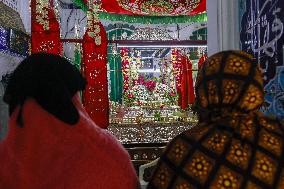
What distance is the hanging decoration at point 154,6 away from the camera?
201 inches

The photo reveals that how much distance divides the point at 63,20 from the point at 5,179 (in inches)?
249

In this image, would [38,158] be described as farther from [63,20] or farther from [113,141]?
[63,20]

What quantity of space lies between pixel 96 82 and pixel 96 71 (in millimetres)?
110

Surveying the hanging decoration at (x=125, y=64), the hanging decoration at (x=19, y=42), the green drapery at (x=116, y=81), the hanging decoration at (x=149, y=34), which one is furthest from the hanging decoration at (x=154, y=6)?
the green drapery at (x=116, y=81)

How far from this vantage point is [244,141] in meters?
1.06

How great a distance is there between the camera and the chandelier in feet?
16.8

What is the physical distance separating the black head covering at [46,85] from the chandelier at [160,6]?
4175 mm

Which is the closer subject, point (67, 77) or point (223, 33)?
point (67, 77)

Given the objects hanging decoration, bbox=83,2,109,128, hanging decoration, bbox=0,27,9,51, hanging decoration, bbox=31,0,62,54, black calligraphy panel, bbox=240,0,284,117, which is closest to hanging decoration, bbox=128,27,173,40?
hanging decoration, bbox=0,27,9,51

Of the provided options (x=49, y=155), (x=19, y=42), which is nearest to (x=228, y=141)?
(x=49, y=155)

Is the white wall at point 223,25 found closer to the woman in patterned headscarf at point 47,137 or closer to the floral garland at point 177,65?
the woman in patterned headscarf at point 47,137

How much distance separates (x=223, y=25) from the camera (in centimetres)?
230

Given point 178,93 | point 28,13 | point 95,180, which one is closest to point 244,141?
point 95,180

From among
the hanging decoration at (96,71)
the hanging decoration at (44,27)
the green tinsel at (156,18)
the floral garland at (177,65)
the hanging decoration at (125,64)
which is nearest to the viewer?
the hanging decoration at (44,27)
